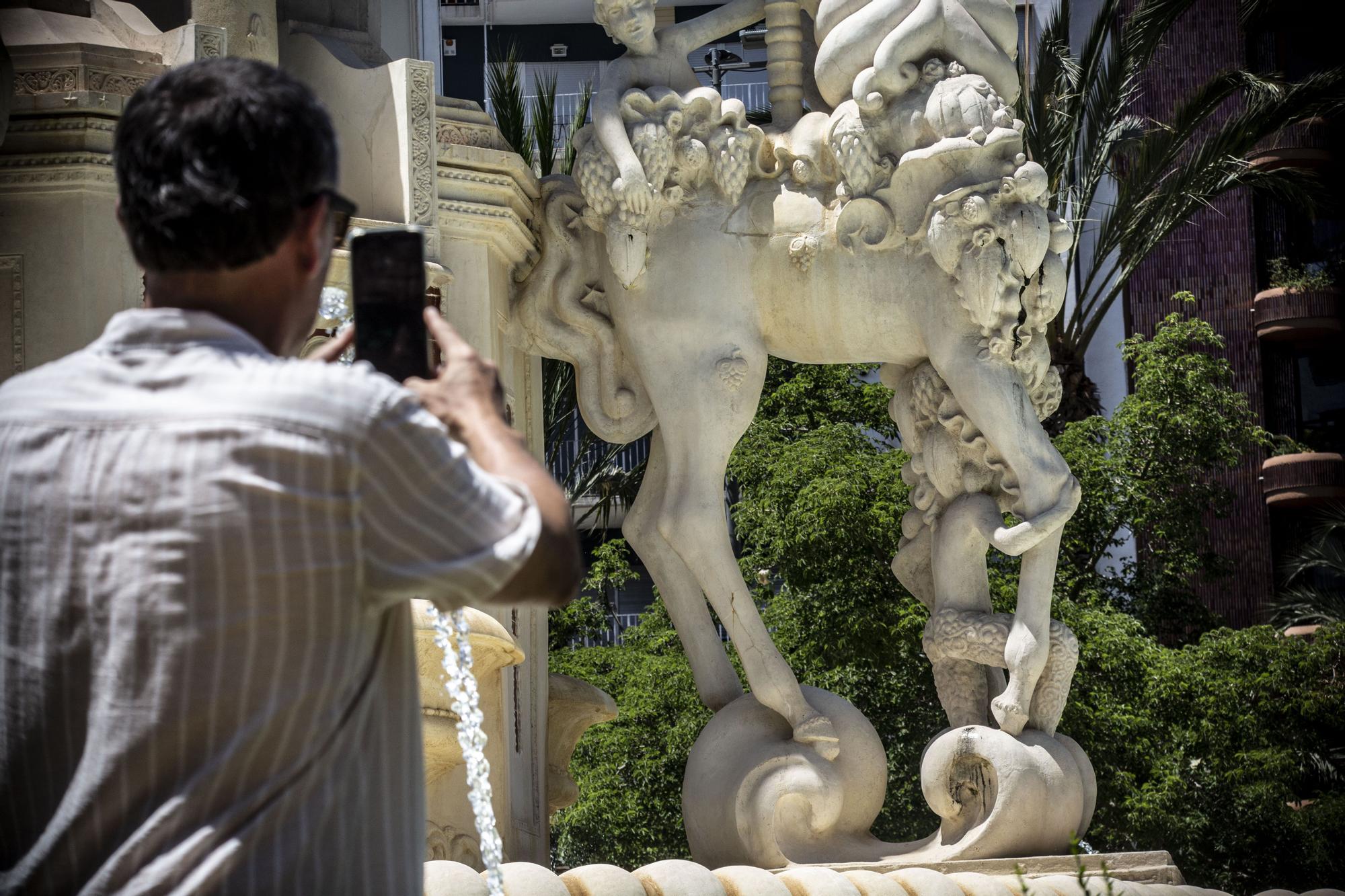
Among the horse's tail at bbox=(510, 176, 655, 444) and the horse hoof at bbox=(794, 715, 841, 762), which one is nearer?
the horse hoof at bbox=(794, 715, 841, 762)

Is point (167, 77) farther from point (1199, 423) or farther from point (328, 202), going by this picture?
point (1199, 423)

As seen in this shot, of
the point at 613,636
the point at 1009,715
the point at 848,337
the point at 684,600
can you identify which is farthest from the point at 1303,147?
the point at 1009,715

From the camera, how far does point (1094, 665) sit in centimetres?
1822

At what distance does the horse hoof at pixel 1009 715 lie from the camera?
8078 millimetres

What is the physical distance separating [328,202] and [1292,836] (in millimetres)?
16884

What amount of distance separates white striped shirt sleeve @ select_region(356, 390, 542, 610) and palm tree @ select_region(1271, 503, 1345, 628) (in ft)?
68.3

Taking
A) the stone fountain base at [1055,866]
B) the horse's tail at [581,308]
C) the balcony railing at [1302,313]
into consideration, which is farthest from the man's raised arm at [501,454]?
the balcony railing at [1302,313]

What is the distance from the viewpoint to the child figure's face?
330 inches

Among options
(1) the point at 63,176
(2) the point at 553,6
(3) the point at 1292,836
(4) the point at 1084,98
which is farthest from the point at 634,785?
(2) the point at 553,6

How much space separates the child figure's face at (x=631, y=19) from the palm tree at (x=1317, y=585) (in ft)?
51.0

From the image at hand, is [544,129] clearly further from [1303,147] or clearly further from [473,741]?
[473,741]

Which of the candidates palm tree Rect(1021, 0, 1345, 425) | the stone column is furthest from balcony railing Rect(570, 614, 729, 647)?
the stone column

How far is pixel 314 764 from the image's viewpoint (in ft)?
7.73

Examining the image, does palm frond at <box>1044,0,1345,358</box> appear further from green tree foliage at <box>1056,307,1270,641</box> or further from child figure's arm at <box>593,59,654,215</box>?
child figure's arm at <box>593,59,654,215</box>
